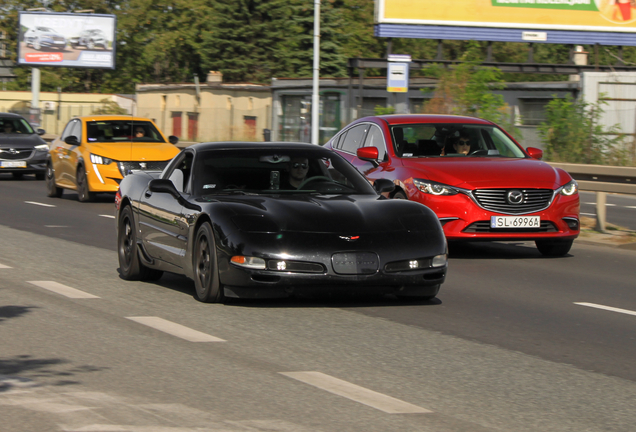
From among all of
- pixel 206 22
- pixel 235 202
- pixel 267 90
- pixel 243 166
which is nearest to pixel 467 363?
pixel 235 202

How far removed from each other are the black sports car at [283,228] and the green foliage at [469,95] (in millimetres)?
20939

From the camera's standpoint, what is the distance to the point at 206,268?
8.22m

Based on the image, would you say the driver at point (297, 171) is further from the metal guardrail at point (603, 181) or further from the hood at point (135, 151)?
the hood at point (135, 151)

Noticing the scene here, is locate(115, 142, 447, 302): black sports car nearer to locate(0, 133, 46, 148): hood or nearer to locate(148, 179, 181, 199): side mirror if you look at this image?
locate(148, 179, 181, 199): side mirror

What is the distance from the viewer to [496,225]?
11547mm

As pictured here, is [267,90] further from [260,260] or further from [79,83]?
A: [260,260]

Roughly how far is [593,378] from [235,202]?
3.31 meters

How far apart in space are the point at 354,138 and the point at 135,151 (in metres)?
6.87

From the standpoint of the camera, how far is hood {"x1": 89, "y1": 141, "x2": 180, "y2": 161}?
1959 cm

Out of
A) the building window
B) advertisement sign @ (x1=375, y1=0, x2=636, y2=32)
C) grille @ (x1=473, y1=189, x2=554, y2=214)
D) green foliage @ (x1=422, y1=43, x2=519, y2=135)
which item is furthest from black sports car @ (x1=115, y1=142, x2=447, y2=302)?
the building window

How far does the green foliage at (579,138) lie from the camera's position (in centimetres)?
2833

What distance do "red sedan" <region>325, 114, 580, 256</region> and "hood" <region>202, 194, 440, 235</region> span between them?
10.1ft

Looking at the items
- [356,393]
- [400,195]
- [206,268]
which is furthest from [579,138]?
[356,393]

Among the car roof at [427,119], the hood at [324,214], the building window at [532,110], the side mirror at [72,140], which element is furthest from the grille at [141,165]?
the building window at [532,110]
